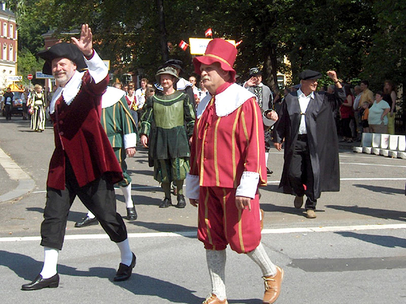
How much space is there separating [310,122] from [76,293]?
13.1 ft

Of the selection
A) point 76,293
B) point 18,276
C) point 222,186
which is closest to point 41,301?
point 76,293

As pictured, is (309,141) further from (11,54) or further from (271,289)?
(11,54)

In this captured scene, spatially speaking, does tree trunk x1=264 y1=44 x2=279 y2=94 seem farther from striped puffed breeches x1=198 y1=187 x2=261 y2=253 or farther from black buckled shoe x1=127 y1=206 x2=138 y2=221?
striped puffed breeches x1=198 y1=187 x2=261 y2=253

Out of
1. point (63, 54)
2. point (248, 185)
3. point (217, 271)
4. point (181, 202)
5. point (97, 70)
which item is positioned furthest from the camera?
point (181, 202)

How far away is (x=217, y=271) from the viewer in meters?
4.61

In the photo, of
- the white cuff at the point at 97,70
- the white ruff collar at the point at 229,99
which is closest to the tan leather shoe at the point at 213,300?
the white ruff collar at the point at 229,99

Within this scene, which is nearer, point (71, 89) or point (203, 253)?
point (71, 89)

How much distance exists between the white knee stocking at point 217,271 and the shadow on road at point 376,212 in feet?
14.2

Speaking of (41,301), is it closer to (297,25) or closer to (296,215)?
(296,215)

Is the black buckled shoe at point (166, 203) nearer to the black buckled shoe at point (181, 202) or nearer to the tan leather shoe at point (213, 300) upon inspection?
the black buckled shoe at point (181, 202)

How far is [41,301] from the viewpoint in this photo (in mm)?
4984

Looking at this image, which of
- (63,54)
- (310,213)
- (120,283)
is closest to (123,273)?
(120,283)

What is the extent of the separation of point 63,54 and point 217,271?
2016 mm

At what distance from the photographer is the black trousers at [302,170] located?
8.22 m
